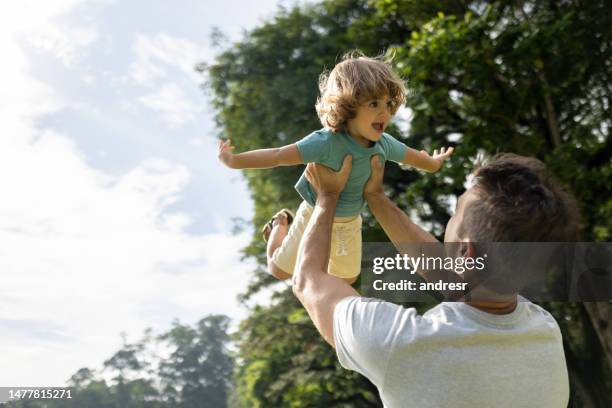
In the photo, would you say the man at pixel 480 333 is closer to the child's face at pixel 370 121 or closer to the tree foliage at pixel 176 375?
the child's face at pixel 370 121

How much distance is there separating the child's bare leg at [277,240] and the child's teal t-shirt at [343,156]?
445 millimetres

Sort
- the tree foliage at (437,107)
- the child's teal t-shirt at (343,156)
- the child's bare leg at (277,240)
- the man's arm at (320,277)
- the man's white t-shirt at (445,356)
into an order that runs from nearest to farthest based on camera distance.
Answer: the man's white t-shirt at (445,356), the man's arm at (320,277), the child's teal t-shirt at (343,156), the child's bare leg at (277,240), the tree foliage at (437,107)

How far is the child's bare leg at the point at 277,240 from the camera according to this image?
136 inches

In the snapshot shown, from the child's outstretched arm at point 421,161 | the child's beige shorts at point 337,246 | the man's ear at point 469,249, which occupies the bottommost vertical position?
the man's ear at point 469,249

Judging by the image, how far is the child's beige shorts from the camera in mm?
3268

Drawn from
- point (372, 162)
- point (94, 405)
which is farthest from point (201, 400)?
point (372, 162)

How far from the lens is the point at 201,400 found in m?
23.7

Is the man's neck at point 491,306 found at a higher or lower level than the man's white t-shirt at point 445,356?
higher

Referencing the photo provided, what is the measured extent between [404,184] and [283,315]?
395 centimetres

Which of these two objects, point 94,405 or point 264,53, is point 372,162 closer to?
point 264,53

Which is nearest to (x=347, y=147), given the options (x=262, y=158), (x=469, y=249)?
(x=262, y=158)

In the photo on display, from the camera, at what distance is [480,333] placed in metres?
1.75

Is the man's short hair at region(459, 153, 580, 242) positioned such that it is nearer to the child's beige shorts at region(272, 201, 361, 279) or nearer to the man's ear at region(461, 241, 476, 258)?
the man's ear at region(461, 241, 476, 258)

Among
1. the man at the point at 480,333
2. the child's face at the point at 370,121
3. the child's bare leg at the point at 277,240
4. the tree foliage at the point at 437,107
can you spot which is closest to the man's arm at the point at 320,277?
the man at the point at 480,333
